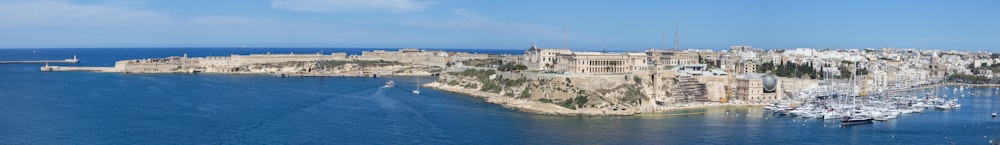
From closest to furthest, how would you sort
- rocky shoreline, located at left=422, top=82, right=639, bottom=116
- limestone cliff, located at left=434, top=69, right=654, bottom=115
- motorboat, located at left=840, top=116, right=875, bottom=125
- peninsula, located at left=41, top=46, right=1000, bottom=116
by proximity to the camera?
motorboat, located at left=840, top=116, right=875, bottom=125, rocky shoreline, located at left=422, top=82, right=639, bottom=116, limestone cliff, located at left=434, top=69, right=654, bottom=115, peninsula, located at left=41, top=46, right=1000, bottom=116

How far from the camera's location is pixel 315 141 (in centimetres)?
1827

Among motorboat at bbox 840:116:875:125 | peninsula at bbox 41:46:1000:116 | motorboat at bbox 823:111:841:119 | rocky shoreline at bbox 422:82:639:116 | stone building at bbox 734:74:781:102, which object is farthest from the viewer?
stone building at bbox 734:74:781:102

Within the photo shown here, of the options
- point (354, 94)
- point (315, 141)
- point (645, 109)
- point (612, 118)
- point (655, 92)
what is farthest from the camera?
point (354, 94)

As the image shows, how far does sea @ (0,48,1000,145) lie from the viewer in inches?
736

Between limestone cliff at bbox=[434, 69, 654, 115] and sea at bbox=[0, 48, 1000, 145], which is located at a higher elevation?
limestone cliff at bbox=[434, 69, 654, 115]

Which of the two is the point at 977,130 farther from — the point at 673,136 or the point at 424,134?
the point at 424,134

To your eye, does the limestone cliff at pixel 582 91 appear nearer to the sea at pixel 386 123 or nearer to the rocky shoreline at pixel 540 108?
the rocky shoreline at pixel 540 108

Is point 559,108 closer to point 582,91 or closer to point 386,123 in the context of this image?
point 582,91

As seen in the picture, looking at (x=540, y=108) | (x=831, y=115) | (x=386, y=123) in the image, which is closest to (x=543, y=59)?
(x=540, y=108)

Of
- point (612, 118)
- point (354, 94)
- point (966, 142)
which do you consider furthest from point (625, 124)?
point (354, 94)

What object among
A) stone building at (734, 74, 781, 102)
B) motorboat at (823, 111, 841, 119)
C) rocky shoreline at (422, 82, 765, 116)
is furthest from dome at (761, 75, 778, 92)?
motorboat at (823, 111, 841, 119)

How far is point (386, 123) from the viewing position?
2127 centimetres

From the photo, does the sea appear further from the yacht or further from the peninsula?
the peninsula

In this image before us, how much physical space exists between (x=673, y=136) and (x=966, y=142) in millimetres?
6178
